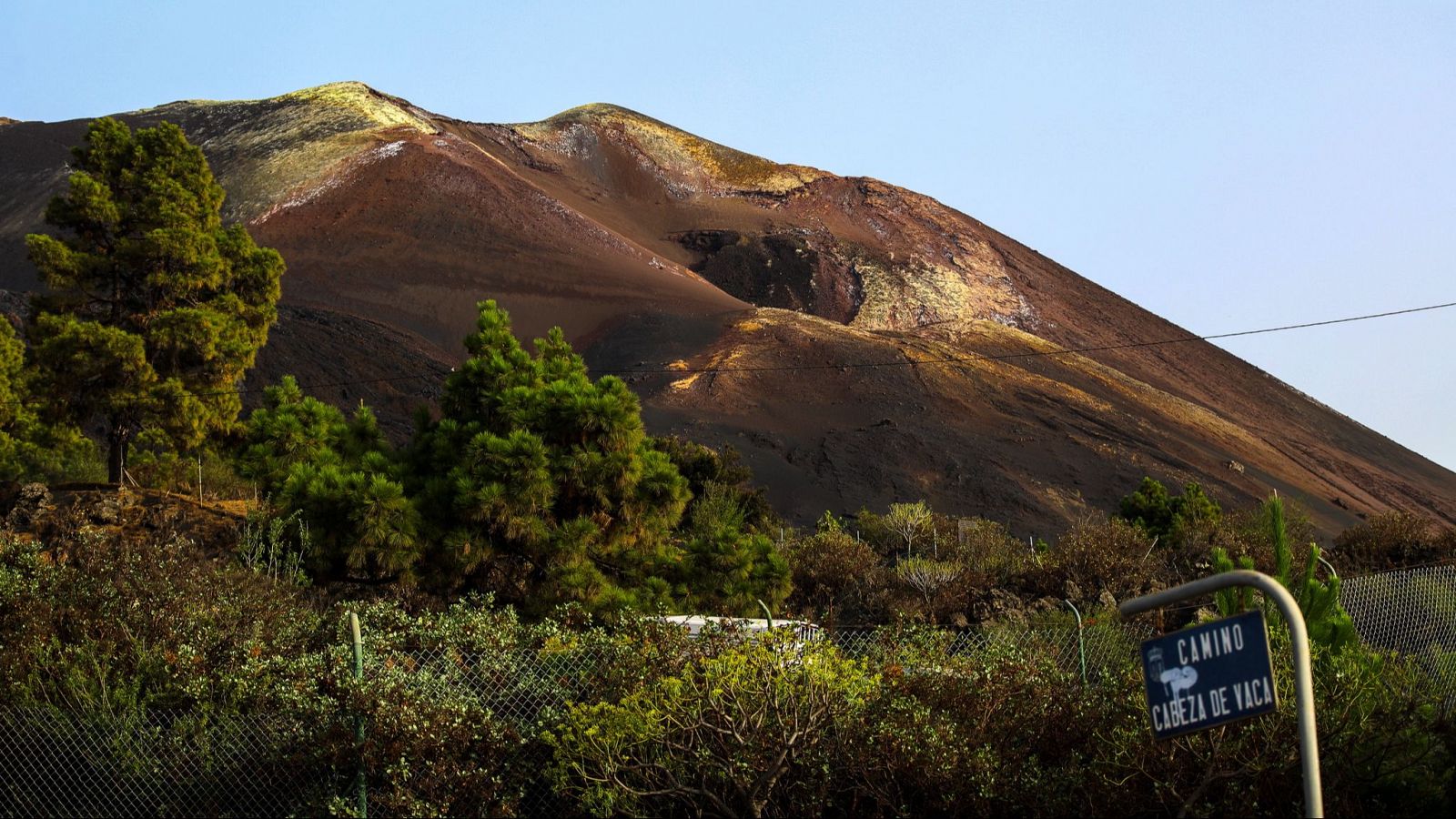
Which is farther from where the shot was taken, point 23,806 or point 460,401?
point 460,401

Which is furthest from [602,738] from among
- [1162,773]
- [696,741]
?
[1162,773]

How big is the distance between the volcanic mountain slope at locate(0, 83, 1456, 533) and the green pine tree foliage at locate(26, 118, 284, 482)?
32560 millimetres

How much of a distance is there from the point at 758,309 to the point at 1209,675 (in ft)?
243

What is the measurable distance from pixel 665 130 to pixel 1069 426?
65.5 m

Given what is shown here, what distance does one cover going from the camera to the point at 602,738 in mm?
9844

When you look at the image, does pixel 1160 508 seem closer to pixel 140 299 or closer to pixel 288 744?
pixel 140 299

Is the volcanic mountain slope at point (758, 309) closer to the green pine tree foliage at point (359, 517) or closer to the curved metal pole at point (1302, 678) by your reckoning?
the green pine tree foliage at point (359, 517)

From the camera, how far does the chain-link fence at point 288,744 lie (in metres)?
10.3

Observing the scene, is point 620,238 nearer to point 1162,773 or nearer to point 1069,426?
point 1069,426

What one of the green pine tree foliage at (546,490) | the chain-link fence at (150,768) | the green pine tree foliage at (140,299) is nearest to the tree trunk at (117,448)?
the green pine tree foliage at (140,299)

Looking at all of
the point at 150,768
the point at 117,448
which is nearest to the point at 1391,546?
the point at 150,768

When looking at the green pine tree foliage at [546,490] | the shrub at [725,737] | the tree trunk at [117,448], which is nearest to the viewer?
the shrub at [725,737]

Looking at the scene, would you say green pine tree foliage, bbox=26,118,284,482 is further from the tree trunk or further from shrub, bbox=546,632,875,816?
shrub, bbox=546,632,875,816

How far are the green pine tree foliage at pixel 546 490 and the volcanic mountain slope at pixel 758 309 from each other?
35297 millimetres
